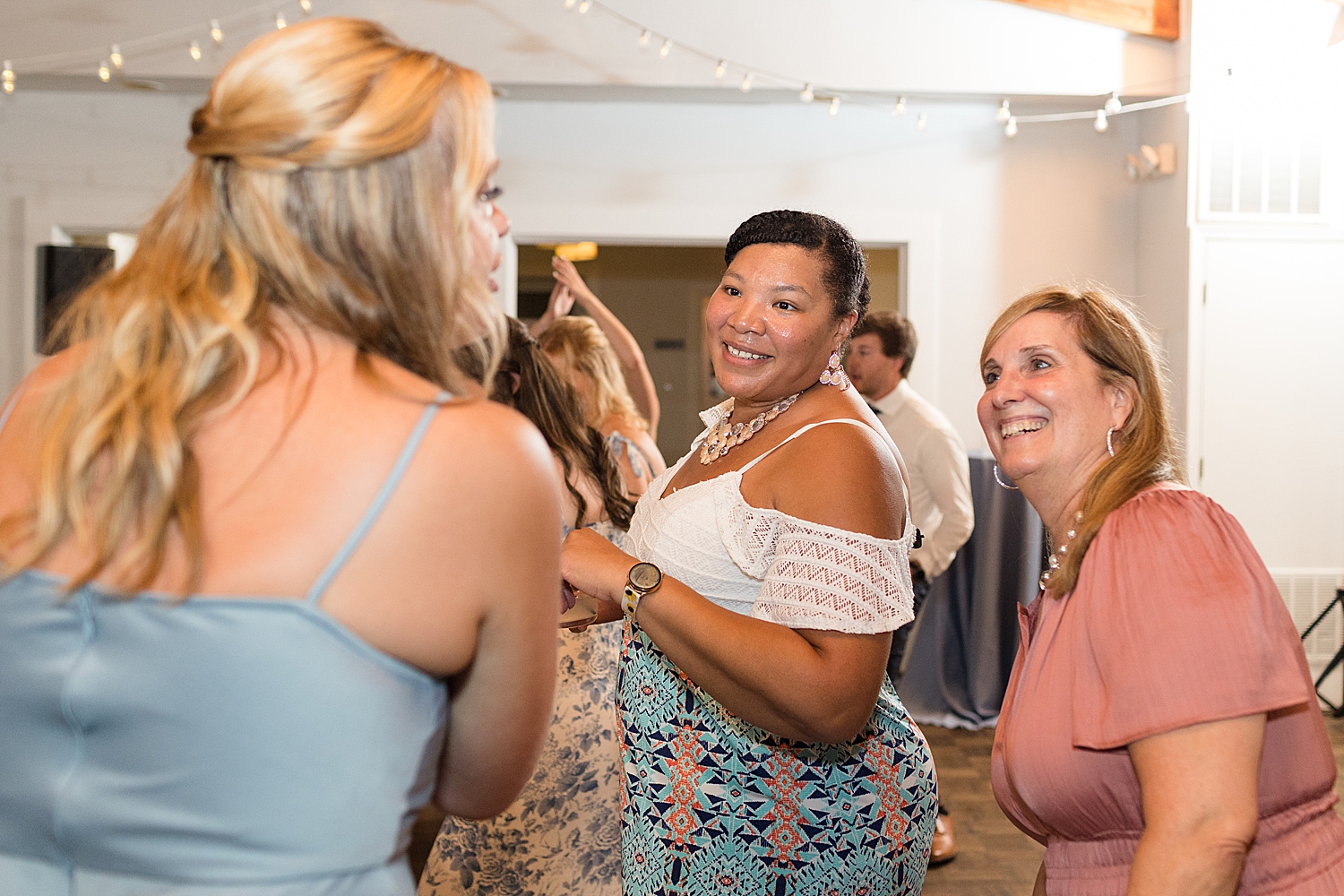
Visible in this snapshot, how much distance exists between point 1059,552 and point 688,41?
4035mm

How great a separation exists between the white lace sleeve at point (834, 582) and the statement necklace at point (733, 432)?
9.3 inches

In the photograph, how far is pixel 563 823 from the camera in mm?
2105

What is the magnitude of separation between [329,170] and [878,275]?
816 centimetres

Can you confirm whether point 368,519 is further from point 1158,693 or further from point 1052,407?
point 1052,407

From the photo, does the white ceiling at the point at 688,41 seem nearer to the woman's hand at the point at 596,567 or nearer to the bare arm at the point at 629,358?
the bare arm at the point at 629,358

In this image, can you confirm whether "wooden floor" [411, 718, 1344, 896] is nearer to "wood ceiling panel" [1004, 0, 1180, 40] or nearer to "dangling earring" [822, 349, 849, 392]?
"dangling earring" [822, 349, 849, 392]

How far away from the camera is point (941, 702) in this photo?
489cm

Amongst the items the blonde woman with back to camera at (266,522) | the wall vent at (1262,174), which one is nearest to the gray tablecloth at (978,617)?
the wall vent at (1262,174)

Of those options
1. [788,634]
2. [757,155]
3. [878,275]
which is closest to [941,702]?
[757,155]

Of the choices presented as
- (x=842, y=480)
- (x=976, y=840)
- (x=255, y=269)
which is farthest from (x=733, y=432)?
(x=976, y=840)

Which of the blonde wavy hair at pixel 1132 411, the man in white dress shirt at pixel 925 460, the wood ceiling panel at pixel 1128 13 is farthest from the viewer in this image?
the wood ceiling panel at pixel 1128 13

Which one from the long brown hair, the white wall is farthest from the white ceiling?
the long brown hair

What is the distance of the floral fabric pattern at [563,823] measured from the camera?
2057mm

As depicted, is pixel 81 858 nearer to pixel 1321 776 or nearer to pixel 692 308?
pixel 1321 776
